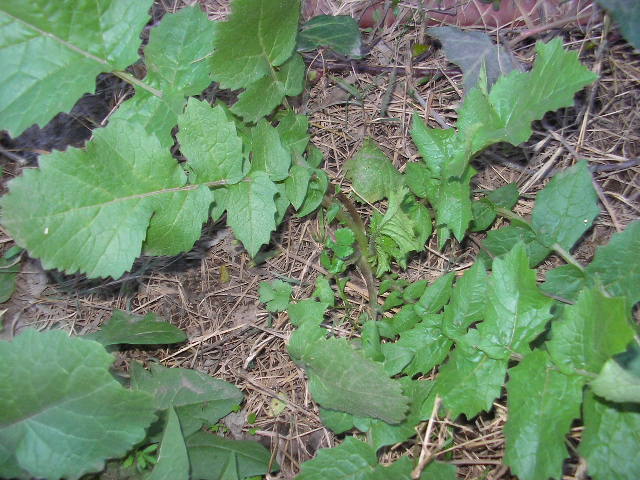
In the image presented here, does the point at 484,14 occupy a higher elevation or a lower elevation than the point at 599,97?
higher

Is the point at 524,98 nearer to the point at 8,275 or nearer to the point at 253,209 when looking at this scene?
the point at 253,209

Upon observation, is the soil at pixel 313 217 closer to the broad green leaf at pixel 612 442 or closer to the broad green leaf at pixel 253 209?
the broad green leaf at pixel 253 209

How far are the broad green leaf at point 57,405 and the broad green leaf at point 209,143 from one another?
0.75 m

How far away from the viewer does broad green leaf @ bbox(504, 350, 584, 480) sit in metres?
1.58

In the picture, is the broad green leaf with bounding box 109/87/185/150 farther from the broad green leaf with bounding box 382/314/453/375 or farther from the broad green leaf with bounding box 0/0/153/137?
the broad green leaf with bounding box 382/314/453/375

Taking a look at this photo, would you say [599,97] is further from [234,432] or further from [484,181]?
[234,432]

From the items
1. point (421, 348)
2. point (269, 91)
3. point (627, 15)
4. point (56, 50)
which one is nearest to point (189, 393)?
point (421, 348)

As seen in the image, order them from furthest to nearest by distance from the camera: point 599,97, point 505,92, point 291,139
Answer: point 599,97, point 291,139, point 505,92

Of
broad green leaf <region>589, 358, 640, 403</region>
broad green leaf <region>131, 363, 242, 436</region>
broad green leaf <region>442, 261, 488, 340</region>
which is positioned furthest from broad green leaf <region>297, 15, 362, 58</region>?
broad green leaf <region>589, 358, 640, 403</region>

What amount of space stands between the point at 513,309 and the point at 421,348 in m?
0.45

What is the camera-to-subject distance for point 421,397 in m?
2.04

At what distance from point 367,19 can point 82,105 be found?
150 cm

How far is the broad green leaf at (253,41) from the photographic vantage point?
196cm

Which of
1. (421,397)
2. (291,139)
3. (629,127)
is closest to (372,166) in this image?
(291,139)
